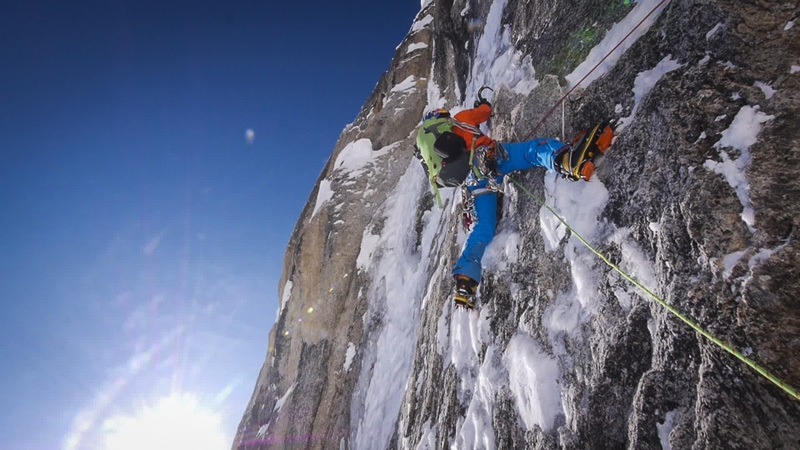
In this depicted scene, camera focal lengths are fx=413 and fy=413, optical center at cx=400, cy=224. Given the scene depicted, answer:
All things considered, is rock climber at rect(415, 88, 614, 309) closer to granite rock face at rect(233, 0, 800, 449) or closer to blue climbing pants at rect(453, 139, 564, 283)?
blue climbing pants at rect(453, 139, 564, 283)

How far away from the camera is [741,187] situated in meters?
2.44

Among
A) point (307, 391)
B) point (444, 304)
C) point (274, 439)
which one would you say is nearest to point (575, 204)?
point (444, 304)

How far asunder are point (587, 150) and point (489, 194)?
182cm

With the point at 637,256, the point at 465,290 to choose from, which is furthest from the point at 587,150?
the point at 465,290

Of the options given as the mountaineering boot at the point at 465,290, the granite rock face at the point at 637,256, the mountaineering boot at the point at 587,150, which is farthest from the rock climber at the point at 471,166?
the mountaineering boot at the point at 587,150

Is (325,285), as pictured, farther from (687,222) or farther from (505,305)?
(687,222)

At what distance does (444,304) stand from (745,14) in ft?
14.7

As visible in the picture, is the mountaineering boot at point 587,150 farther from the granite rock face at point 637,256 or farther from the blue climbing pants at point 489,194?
the blue climbing pants at point 489,194

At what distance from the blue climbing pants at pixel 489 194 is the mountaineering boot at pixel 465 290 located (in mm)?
55

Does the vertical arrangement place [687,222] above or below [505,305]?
below

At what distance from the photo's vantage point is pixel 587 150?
3637mm

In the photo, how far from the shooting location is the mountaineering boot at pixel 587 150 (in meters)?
3.59

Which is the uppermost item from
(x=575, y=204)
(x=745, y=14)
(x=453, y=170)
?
(x=453, y=170)

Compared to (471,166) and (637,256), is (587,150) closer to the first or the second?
(637,256)
